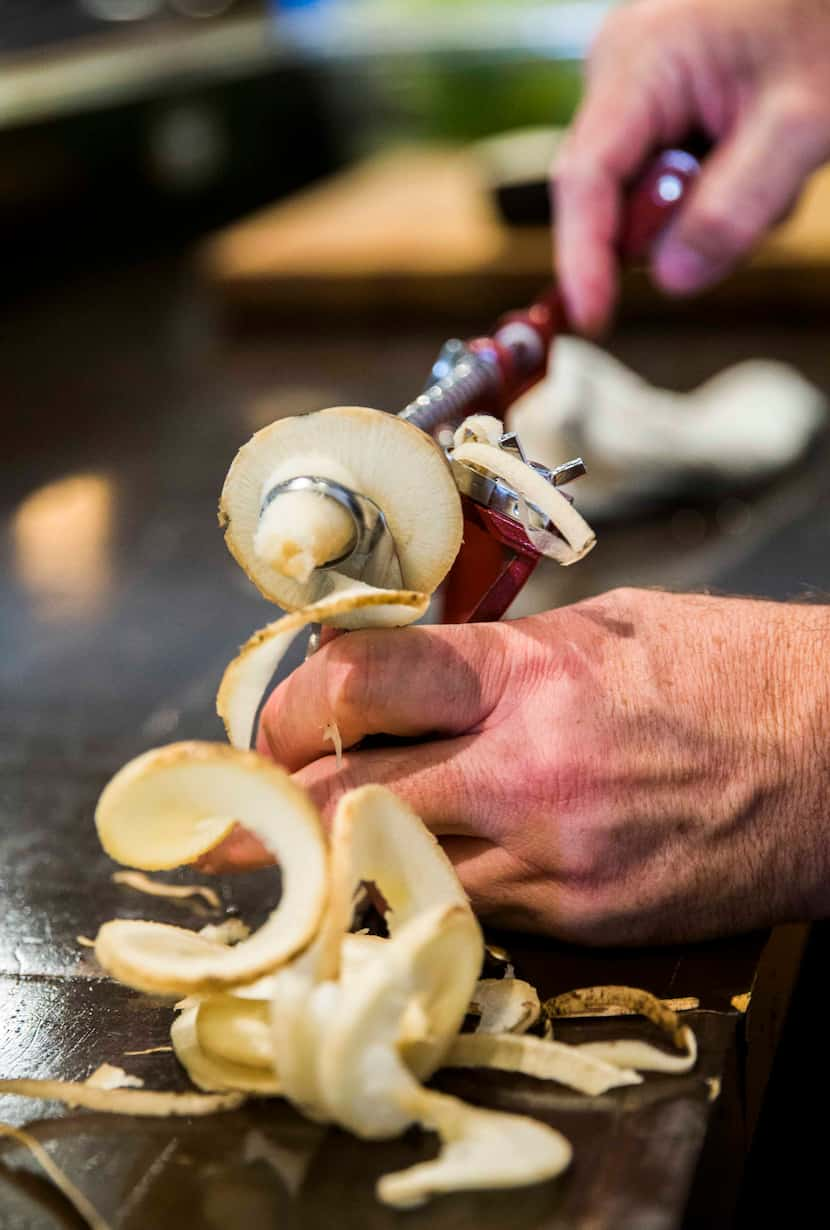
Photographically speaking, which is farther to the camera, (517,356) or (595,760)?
(517,356)

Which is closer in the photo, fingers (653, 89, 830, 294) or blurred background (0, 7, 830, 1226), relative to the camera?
blurred background (0, 7, 830, 1226)

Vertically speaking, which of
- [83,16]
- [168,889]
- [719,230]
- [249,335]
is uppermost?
[83,16]

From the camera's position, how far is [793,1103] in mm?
1136

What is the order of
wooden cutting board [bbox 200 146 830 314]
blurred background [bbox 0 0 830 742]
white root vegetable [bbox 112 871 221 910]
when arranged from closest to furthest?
white root vegetable [bbox 112 871 221 910] → blurred background [bbox 0 0 830 742] → wooden cutting board [bbox 200 146 830 314]

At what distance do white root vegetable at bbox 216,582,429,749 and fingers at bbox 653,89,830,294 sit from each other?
106 centimetres

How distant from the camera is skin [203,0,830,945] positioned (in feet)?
2.73

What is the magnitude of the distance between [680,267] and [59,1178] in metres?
1.38

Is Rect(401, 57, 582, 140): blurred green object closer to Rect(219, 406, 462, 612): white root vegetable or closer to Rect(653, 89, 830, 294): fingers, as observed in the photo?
Rect(653, 89, 830, 294): fingers

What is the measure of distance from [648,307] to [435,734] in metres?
1.88

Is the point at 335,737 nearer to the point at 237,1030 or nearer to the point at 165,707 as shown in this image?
the point at 237,1030

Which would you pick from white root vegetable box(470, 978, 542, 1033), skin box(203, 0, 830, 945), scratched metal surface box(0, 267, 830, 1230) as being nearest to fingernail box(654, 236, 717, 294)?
scratched metal surface box(0, 267, 830, 1230)

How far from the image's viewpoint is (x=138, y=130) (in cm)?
305

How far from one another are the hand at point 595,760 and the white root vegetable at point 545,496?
2.5 inches

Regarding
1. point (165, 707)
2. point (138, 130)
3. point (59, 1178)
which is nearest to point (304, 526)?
point (59, 1178)
